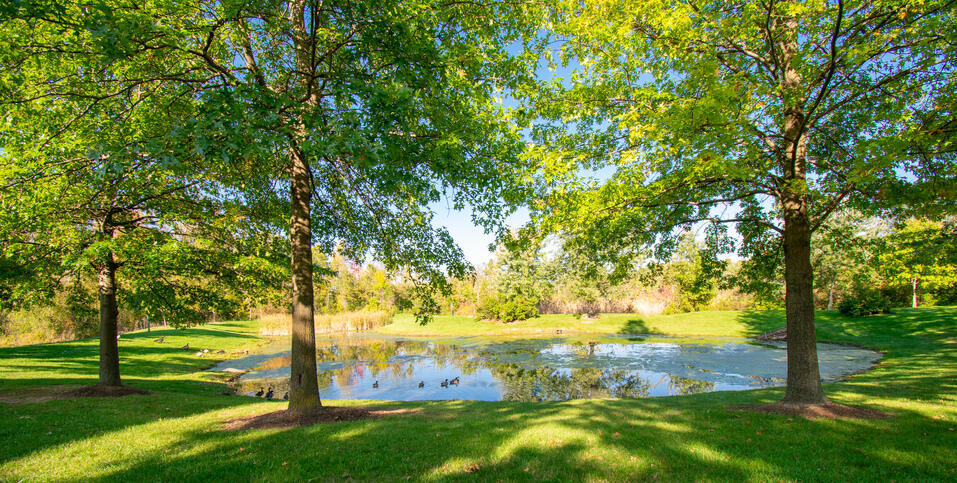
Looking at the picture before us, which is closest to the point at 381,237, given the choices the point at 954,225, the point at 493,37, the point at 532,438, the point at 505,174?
the point at 505,174

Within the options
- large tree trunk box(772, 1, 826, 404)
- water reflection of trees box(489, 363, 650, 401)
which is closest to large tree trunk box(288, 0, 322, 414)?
water reflection of trees box(489, 363, 650, 401)

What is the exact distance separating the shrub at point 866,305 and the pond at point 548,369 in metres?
8.80

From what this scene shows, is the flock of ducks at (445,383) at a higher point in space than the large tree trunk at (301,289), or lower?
lower

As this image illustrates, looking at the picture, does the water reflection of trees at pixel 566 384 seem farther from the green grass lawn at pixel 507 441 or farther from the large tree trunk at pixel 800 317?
the large tree trunk at pixel 800 317

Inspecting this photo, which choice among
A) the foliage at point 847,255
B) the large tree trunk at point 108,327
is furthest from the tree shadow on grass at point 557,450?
the large tree trunk at point 108,327

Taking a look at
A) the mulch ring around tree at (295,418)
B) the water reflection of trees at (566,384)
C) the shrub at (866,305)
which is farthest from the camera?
the shrub at (866,305)

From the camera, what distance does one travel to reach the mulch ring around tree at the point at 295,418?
6.95 m

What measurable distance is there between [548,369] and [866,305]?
84.3ft

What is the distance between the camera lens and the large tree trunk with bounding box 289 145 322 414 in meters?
7.46

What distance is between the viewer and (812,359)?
730 cm

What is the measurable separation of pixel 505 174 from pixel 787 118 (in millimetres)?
5839

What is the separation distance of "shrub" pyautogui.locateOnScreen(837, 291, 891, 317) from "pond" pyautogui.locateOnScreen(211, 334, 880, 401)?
8803 millimetres

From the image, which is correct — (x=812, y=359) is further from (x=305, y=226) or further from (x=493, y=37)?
(x=305, y=226)

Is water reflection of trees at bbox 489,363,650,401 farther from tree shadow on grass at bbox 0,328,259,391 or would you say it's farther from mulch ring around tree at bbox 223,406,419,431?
tree shadow on grass at bbox 0,328,259,391
